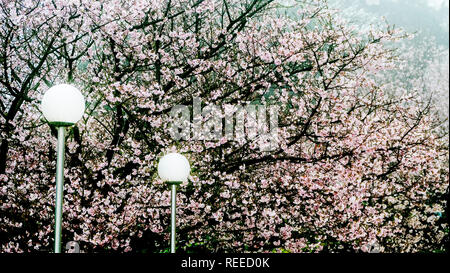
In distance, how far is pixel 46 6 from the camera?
20.3ft

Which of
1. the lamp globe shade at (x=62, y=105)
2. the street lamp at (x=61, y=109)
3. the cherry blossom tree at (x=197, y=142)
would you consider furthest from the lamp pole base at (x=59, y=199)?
the cherry blossom tree at (x=197, y=142)

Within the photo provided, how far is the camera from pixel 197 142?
7.29 meters

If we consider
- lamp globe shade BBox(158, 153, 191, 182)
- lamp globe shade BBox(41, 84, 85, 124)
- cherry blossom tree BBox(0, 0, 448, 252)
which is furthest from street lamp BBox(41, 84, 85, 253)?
cherry blossom tree BBox(0, 0, 448, 252)

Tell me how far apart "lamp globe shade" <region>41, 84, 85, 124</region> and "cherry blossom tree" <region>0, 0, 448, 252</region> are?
2.45 metres

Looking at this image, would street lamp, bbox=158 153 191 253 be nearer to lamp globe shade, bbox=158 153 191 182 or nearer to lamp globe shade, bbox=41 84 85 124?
lamp globe shade, bbox=158 153 191 182

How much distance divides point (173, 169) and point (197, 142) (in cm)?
159

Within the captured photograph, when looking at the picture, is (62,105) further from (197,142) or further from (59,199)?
(197,142)

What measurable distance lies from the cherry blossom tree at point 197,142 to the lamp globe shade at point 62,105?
8.04 ft

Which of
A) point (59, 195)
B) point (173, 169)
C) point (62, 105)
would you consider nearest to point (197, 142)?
point (173, 169)

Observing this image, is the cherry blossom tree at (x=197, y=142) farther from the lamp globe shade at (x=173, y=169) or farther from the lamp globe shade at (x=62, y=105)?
the lamp globe shade at (x=62, y=105)
